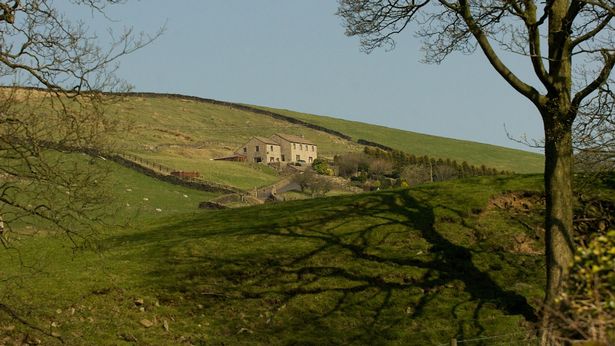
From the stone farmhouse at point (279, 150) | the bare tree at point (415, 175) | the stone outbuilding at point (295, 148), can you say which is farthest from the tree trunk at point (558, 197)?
the stone outbuilding at point (295, 148)

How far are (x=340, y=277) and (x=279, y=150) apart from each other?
12515cm

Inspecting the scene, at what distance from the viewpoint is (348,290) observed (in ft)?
76.1

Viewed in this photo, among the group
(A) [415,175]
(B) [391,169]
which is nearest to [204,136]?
(B) [391,169]

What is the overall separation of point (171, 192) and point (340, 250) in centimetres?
5876

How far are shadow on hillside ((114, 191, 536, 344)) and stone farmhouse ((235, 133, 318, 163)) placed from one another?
361ft

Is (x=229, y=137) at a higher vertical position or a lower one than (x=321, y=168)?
higher

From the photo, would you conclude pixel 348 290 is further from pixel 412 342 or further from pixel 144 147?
pixel 144 147

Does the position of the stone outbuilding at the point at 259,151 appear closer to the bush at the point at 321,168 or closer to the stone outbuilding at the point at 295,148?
the stone outbuilding at the point at 295,148

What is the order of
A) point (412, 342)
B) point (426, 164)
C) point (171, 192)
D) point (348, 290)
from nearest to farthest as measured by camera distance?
1. point (412, 342)
2. point (348, 290)
3. point (171, 192)
4. point (426, 164)

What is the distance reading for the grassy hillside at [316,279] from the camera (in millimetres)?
20875

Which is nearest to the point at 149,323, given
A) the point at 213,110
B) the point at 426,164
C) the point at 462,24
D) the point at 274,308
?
the point at 274,308

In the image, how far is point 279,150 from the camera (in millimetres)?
148750

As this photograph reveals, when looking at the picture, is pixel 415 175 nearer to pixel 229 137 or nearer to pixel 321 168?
pixel 321 168

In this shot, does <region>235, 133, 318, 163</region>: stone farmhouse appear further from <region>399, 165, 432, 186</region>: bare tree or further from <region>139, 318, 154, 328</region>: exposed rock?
<region>139, 318, 154, 328</region>: exposed rock
